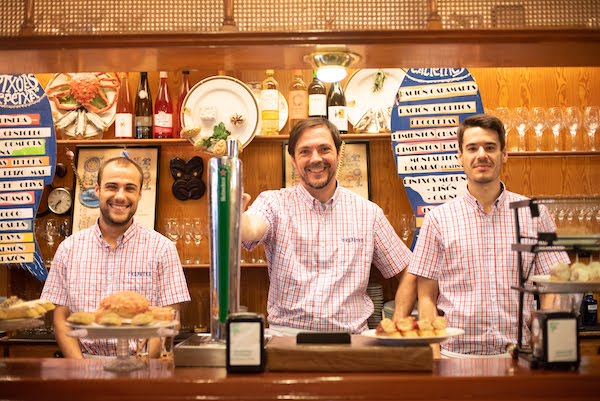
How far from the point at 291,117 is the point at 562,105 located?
180cm

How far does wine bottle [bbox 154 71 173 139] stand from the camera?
4.50 m

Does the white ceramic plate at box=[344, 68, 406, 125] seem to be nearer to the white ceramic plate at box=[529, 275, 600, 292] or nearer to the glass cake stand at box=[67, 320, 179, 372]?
the white ceramic plate at box=[529, 275, 600, 292]

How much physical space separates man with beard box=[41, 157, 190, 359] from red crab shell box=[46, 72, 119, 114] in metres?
1.30

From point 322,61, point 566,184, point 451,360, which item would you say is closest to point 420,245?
point 451,360

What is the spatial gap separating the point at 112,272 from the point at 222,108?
1.51 meters

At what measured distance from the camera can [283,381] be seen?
2012 mm

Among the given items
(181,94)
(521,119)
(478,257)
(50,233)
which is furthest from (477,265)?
(50,233)

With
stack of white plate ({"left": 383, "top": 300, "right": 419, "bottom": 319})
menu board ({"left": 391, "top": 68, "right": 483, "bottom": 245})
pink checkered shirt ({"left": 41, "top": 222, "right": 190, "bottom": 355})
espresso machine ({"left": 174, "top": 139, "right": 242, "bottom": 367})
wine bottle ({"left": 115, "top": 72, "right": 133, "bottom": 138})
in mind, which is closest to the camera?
espresso machine ({"left": 174, "top": 139, "right": 242, "bottom": 367})

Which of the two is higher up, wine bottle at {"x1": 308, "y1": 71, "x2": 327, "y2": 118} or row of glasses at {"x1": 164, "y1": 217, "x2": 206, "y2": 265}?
wine bottle at {"x1": 308, "y1": 71, "x2": 327, "y2": 118}

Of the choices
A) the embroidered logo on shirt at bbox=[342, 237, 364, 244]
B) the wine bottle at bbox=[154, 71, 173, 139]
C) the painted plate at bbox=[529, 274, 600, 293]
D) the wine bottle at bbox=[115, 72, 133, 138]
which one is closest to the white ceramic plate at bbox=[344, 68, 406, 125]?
the wine bottle at bbox=[154, 71, 173, 139]

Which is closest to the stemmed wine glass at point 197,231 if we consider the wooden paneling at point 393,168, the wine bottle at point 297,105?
the wooden paneling at point 393,168

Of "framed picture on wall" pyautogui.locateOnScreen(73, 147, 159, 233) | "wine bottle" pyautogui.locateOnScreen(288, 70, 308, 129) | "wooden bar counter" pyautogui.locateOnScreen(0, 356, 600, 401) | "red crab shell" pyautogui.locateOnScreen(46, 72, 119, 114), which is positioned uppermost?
"red crab shell" pyautogui.locateOnScreen(46, 72, 119, 114)

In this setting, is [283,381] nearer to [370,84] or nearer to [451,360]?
[451,360]

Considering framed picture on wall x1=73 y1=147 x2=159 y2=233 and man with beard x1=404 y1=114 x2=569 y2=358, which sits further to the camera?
framed picture on wall x1=73 y1=147 x2=159 y2=233
